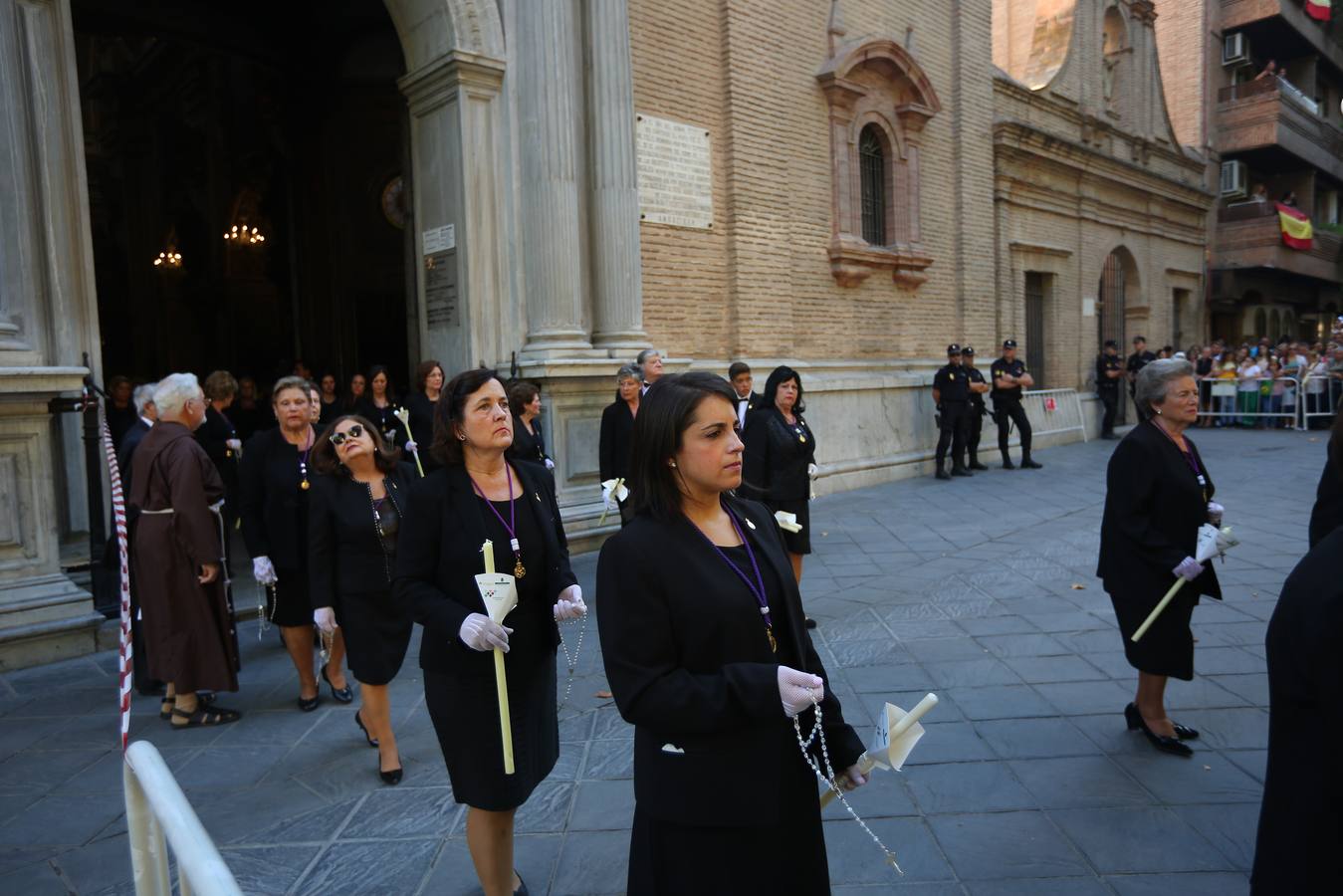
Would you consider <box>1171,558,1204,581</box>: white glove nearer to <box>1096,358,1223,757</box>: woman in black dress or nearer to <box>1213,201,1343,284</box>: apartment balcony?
<box>1096,358,1223,757</box>: woman in black dress

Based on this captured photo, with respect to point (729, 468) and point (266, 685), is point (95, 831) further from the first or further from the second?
point (729, 468)

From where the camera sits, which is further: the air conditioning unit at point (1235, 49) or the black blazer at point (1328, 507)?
the air conditioning unit at point (1235, 49)

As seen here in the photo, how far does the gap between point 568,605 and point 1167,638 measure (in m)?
2.84

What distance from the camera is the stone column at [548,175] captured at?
29.6ft

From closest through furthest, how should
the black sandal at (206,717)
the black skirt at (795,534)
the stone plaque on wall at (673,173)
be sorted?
the black sandal at (206,717), the black skirt at (795,534), the stone plaque on wall at (673,173)

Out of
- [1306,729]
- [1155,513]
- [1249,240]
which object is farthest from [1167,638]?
[1249,240]

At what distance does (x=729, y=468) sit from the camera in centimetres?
212

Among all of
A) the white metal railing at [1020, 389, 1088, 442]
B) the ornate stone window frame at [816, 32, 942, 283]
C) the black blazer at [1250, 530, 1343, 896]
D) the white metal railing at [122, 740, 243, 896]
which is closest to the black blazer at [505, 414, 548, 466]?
the white metal railing at [122, 740, 243, 896]

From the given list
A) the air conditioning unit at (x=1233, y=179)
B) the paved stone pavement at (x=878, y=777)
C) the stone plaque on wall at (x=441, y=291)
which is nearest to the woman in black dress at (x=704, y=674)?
the paved stone pavement at (x=878, y=777)

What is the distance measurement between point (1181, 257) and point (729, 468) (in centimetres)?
2568

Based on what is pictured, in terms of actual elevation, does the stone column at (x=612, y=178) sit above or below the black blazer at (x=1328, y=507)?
above

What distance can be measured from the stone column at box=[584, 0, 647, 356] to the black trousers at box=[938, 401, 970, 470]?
19.8 ft

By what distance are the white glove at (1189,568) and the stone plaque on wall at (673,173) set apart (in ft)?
24.9

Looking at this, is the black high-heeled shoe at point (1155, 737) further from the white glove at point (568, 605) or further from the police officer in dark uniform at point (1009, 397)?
the police officer in dark uniform at point (1009, 397)
